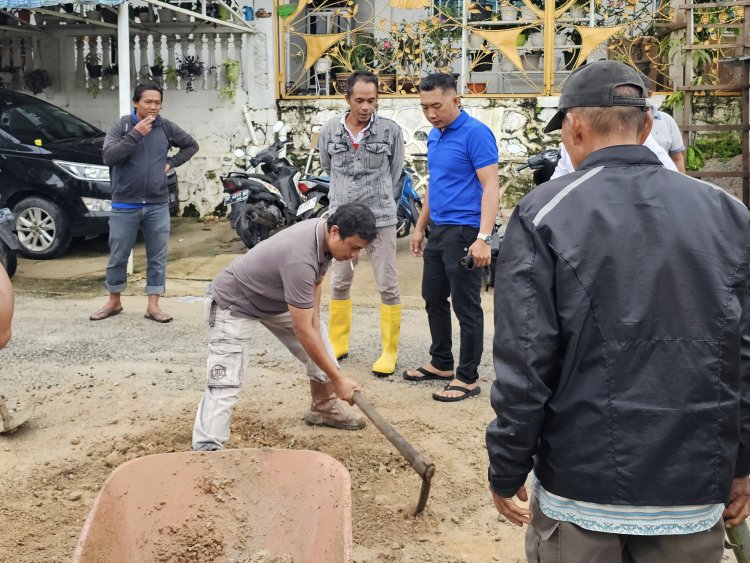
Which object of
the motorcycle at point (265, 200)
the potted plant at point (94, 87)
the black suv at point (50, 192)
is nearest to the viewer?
the black suv at point (50, 192)

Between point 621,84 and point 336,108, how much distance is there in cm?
989

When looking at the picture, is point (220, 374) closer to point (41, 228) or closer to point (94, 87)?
point (41, 228)

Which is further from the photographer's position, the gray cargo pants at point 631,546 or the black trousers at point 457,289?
the black trousers at point 457,289

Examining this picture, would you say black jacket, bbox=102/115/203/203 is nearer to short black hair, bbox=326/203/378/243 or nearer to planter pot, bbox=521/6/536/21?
short black hair, bbox=326/203/378/243

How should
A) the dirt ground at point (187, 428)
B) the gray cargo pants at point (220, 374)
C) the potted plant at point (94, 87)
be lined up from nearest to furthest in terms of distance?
1. the dirt ground at point (187, 428)
2. the gray cargo pants at point (220, 374)
3. the potted plant at point (94, 87)

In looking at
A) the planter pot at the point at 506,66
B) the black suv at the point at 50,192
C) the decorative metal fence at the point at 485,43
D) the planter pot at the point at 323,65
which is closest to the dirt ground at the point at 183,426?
the black suv at the point at 50,192

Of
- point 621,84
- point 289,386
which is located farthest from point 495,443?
point 289,386

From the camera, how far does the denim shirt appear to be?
6.19 m

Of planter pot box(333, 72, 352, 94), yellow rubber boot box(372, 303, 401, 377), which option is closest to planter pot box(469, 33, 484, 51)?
planter pot box(333, 72, 352, 94)

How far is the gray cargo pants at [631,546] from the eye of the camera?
2.25 meters

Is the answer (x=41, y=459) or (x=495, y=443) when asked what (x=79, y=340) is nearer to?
(x=41, y=459)

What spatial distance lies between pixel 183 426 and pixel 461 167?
2.26 metres

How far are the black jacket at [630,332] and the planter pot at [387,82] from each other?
9.88m

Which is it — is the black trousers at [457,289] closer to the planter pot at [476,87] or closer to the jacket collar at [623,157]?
the jacket collar at [623,157]
